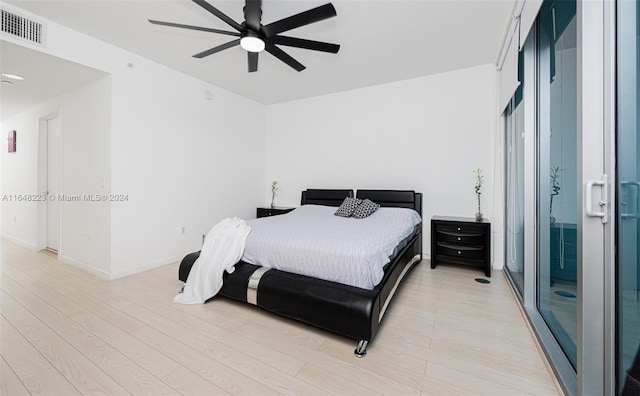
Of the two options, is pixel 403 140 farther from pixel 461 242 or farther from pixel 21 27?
pixel 21 27

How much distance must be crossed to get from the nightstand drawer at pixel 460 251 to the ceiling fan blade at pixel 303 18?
298cm

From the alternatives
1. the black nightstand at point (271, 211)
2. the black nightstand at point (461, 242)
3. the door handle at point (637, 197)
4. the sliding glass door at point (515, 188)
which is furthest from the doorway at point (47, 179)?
the sliding glass door at point (515, 188)

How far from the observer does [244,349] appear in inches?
69.6

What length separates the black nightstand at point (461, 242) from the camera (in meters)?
3.17

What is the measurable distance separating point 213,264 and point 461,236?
9.84ft

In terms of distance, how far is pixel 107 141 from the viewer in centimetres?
307

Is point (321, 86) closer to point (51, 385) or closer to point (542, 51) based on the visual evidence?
point (542, 51)

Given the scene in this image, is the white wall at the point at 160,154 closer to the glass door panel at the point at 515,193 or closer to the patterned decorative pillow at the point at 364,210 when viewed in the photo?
the patterned decorative pillow at the point at 364,210

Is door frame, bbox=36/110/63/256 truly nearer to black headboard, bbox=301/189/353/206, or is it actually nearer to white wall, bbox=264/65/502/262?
white wall, bbox=264/65/502/262

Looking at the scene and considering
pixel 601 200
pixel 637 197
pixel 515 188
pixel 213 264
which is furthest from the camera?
pixel 515 188

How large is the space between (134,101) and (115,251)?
74.6 inches

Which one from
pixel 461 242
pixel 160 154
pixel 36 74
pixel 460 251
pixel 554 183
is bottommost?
pixel 460 251

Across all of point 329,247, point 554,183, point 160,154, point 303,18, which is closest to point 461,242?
point 554,183

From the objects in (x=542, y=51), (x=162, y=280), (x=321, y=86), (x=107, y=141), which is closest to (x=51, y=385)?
(x=162, y=280)
